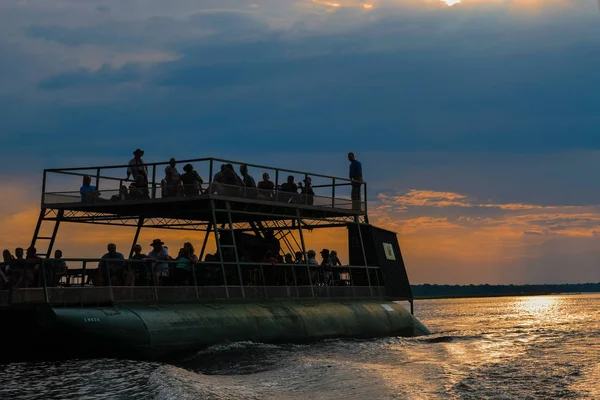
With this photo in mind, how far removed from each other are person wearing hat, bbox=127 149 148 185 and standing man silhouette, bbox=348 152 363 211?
29.8 feet

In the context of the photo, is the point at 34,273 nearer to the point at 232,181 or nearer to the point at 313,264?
the point at 232,181

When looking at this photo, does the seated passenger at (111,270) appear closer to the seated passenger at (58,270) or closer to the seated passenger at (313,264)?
the seated passenger at (58,270)

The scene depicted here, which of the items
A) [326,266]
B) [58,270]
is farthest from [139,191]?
[326,266]

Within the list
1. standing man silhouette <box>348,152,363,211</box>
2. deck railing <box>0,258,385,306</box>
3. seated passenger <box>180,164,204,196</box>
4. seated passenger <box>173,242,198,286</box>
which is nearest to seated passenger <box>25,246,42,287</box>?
deck railing <box>0,258,385,306</box>

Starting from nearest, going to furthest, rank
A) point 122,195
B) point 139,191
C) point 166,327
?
1. point 166,327
2. point 139,191
3. point 122,195

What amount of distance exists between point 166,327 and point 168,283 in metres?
2.88

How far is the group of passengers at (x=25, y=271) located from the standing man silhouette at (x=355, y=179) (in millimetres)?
13701

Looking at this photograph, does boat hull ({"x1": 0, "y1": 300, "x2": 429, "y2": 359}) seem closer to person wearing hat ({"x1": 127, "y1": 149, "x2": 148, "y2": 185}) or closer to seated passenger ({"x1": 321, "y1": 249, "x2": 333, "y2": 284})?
seated passenger ({"x1": 321, "y1": 249, "x2": 333, "y2": 284})

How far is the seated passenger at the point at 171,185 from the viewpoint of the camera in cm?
2704

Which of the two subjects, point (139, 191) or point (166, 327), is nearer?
point (166, 327)

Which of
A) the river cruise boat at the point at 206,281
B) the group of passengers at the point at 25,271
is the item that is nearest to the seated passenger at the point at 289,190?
the river cruise boat at the point at 206,281

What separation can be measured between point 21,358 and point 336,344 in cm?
1097

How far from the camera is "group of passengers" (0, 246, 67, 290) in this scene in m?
21.2

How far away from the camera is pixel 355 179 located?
34.9 m
